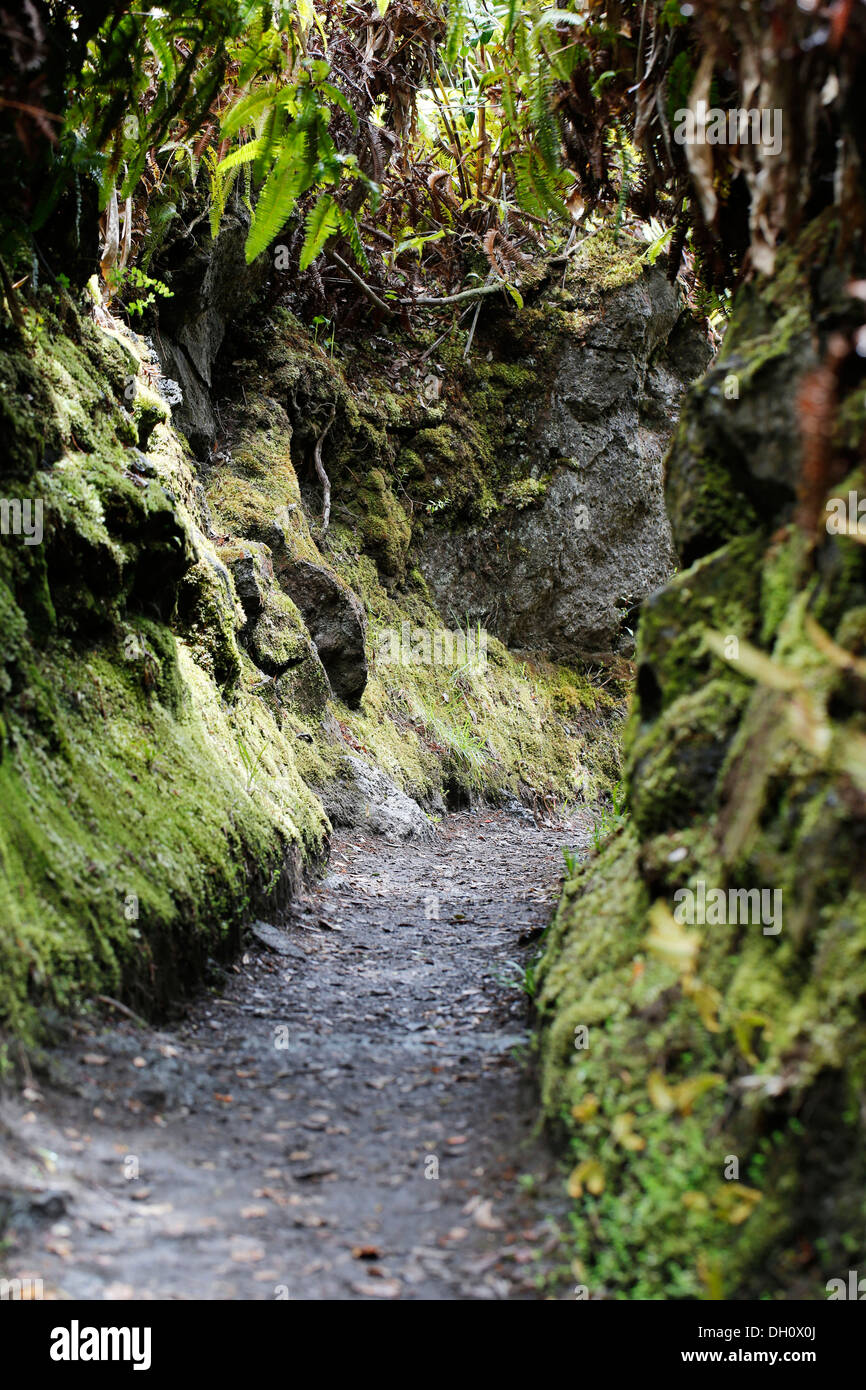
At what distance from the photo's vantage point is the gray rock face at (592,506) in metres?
13.0

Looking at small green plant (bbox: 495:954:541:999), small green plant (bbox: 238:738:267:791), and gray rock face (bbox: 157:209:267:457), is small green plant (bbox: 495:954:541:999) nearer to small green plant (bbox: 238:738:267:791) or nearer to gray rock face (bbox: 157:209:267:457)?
small green plant (bbox: 238:738:267:791)

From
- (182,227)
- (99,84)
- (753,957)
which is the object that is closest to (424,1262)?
(753,957)

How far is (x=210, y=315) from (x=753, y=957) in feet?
28.7

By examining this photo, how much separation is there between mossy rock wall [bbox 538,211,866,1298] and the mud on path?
314 millimetres

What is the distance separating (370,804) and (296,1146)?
5.20 m

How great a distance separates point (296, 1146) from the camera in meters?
2.82

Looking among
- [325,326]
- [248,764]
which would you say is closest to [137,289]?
[325,326]

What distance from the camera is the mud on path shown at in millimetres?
2127

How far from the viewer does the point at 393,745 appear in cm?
950

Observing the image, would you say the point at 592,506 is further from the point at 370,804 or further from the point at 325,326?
the point at 370,804

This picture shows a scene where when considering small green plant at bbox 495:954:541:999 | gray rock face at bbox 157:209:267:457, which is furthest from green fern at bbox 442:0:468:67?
small green plant at bbox 495:954:541:999
